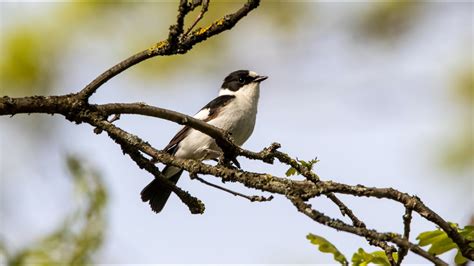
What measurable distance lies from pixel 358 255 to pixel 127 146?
1.11m

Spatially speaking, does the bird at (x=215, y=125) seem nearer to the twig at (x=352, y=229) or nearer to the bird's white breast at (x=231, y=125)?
the bird's white breast at (x=231, y=125)

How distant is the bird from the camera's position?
6.29 metres

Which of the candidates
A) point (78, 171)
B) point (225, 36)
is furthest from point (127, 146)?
point (225, 36)

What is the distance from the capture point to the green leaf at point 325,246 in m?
2.14

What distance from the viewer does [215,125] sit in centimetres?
660

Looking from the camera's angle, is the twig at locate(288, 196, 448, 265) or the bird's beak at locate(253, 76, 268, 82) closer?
the twig at locate(288, 196, 448, 265)

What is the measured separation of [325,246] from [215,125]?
14.7ft

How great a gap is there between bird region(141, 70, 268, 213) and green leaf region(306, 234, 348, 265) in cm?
374

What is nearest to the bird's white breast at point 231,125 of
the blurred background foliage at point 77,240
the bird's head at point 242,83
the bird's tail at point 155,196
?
the bird's tail at point 155,196

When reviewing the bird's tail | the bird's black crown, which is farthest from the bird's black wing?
the bird's black crown

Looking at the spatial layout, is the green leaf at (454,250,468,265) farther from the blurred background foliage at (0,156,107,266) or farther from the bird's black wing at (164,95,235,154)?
the bird's black wing at (164,95,235,154)

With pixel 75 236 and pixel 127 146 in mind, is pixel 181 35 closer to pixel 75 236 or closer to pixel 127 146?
pixel 127 146

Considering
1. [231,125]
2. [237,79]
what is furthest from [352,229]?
[237,79]

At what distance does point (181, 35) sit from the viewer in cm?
296
